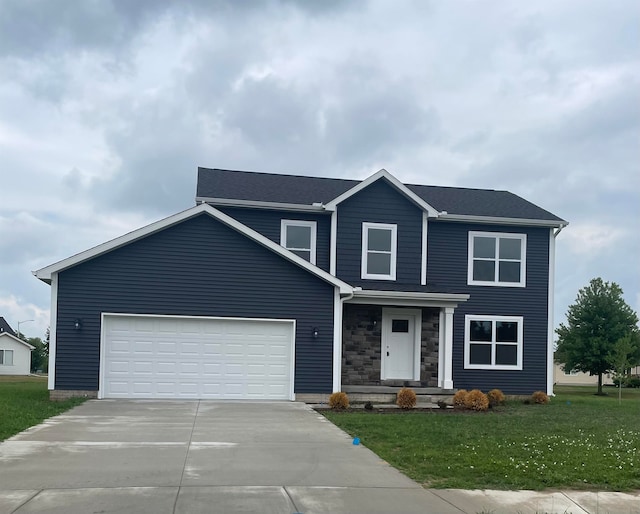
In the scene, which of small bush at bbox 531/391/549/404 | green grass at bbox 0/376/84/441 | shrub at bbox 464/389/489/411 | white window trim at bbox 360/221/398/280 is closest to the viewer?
green grass at bbox 0/376/84/441

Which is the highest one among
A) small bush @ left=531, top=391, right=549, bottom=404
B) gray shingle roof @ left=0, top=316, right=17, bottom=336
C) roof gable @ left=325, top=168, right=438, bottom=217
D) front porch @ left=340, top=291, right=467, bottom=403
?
roof gable @ left=325, top=168, right=438, bottom=217

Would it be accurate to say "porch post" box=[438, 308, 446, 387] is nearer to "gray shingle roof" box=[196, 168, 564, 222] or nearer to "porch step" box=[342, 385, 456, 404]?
"porch step" box=[342, 385, 456, 404]

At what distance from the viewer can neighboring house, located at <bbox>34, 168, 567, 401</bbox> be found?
60.3 feet

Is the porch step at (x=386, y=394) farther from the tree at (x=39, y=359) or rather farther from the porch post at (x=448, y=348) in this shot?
the tree at (x=39, y=359)

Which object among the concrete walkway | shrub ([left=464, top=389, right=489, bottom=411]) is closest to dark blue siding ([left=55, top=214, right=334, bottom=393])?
shrub ([left=464, top=389, right=489, bottom=411])

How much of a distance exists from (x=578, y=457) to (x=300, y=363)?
31.4 ft

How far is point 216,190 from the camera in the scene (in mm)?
22094

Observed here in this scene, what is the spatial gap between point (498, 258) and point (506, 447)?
12.3 meters

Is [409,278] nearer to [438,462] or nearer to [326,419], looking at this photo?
[326,419]

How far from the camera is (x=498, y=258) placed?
75.4 ft

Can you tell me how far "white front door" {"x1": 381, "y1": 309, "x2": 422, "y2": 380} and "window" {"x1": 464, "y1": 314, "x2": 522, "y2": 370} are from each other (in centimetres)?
170

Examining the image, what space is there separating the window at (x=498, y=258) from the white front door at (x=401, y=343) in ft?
8.78

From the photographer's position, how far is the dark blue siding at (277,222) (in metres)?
21.6

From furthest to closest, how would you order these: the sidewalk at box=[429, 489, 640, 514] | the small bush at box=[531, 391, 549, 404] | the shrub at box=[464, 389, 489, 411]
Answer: the small bush at box=[531, 391, 549, 404] → the shrub at box=[464, 389, 489, 411] → the sidewalk at box=[429, 489, 640, 514]
